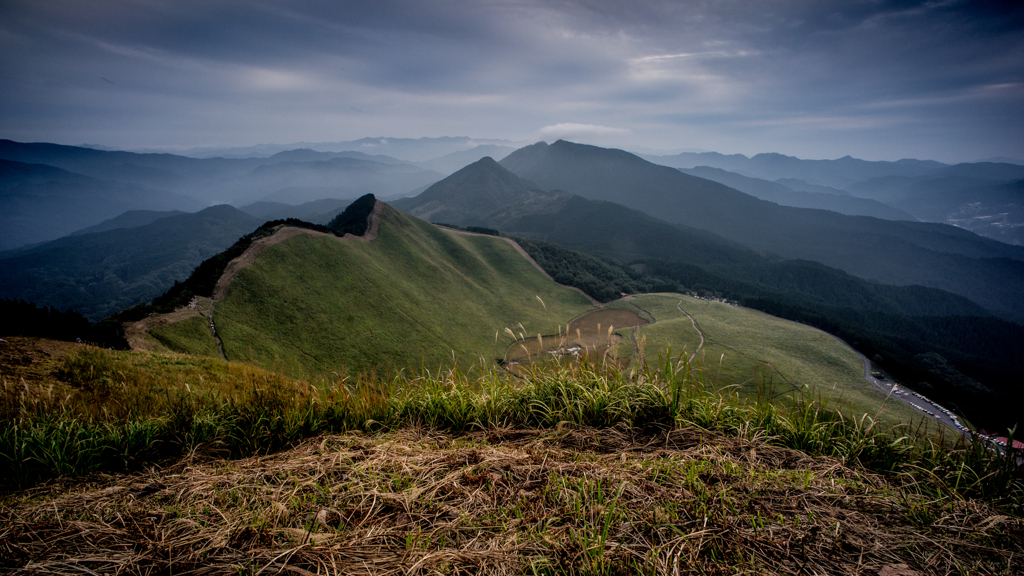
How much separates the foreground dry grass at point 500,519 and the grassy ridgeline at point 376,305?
13.7 m

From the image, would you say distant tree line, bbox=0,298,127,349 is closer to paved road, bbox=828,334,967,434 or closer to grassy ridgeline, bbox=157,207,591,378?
grassy ridgeline, bbox=157,207,591,378

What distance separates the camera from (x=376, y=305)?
1962 inches

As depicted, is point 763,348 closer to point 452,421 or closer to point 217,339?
point 452,421

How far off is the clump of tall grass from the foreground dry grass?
1.24 ft

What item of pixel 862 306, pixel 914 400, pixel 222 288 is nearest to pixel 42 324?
pixel 222 288

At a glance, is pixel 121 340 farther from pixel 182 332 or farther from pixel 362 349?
pixel 362 349

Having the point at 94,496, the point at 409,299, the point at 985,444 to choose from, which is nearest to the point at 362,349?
the point at 409,299

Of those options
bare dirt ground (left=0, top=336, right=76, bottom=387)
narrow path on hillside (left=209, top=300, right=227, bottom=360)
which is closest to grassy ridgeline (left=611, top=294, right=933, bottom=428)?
narrow path on hillside (left=209, top=300, right=227, bottom=360)

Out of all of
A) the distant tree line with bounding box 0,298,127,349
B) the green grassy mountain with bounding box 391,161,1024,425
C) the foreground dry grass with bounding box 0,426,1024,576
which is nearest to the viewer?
the foreground dry grass with bounding box 0,426,1024,576

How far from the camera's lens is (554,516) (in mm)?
2461

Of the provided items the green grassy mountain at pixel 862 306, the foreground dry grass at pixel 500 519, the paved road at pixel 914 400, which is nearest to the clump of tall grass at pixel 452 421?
the foreground dry grass at pixel 500 519

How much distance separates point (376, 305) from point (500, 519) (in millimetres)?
50910

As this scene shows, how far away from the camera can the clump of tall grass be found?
129 inches

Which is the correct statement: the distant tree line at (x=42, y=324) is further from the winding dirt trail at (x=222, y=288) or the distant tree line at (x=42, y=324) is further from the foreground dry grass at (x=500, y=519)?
the foreground dry grass at (x=500, y=519)
